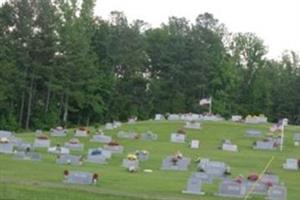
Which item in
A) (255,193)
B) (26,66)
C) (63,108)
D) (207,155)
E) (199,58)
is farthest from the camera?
(199,58)

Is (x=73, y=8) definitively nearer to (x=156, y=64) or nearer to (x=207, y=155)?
(x=156, y=64)

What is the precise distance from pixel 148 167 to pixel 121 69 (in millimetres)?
48869

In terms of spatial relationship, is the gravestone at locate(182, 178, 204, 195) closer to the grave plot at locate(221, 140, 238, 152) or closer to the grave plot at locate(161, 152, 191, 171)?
the grave plot at locate(161, 152, 191, 171)

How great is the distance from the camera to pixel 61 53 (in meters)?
67.1

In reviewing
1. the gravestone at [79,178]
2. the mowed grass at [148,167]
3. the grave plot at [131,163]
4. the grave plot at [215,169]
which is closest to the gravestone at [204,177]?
the mowed grass at [148,167]

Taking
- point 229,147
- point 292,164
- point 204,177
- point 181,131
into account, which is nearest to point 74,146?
point 229,147

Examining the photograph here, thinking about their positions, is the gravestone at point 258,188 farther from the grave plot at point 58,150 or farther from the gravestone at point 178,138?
the gravestone at point 178,138

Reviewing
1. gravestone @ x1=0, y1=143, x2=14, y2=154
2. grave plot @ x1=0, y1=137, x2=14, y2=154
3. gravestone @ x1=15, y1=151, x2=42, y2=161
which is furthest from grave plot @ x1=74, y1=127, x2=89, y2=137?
gravestone @ x1=15, y1=151, x2=42, y2=161

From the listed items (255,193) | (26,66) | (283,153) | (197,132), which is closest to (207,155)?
(283,153)

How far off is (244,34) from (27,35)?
37297 mm

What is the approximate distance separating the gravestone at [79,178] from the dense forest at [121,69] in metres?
37.4

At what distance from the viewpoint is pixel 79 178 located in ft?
79.1

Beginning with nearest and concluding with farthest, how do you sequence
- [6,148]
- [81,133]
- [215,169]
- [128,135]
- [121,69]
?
[215,169] → [6,148] → [128,135] → [81,133] → [121,69]

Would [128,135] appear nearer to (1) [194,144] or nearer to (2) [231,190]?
(1) [194,144]
